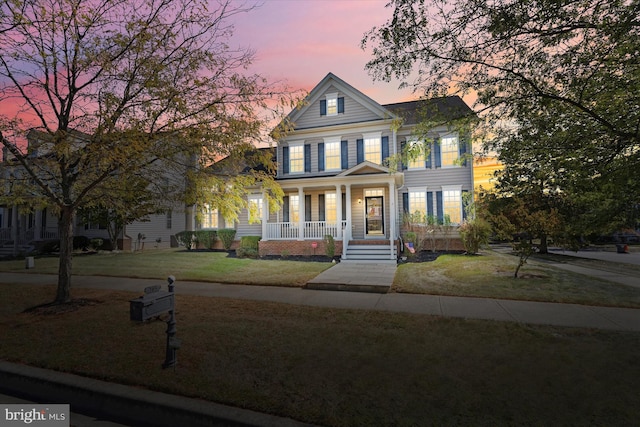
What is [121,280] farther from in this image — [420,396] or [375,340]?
[420,396]

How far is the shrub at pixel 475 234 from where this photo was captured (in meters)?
13.4

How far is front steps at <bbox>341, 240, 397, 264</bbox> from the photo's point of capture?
1322 centimetres

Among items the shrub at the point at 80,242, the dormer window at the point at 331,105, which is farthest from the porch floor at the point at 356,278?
the shrub at the point at 80,242

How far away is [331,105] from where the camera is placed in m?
17.5

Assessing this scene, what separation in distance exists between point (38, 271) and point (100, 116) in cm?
951

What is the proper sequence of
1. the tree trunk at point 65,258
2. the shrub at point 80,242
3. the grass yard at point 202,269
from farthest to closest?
the shrub at point 80,242 → the grass yard at point 202,269 → the tree trunk at point 65,258

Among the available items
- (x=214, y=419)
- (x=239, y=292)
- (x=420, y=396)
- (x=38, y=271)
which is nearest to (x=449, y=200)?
(x=239, y=292)

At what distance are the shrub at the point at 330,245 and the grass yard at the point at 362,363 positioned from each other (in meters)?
8.36

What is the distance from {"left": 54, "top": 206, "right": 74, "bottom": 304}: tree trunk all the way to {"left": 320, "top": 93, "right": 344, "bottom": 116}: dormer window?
13426 mm

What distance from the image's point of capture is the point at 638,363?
12.4ft

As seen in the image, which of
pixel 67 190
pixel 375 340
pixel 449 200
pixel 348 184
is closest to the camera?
pixel 375 340

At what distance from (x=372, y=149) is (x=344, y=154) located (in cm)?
153

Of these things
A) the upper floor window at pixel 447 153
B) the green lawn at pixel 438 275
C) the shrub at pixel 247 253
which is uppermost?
the upper floor window at pixel 447 153

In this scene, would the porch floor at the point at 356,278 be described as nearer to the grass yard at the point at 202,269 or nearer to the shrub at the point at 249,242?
the grass yard at the point at 202,269
